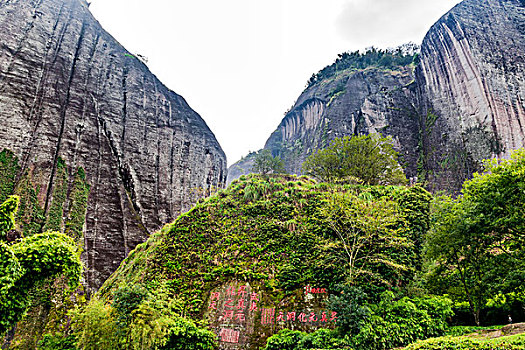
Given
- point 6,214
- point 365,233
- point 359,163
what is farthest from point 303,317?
point 359,163

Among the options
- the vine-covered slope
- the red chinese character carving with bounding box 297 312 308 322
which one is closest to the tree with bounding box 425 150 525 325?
the vine-covered slope

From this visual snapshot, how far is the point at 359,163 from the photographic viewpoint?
62.4 ft

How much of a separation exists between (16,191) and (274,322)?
1651 centimetres

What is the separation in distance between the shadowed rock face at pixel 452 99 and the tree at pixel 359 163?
8465mm

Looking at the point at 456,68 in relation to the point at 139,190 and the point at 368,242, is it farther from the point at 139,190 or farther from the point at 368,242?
the point at 139,190

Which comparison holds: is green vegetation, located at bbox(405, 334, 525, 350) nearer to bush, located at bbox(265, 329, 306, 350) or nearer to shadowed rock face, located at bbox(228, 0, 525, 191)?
bush, located at bbox(265, 329, 306, 350)

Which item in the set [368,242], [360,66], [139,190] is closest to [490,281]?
[368,242]

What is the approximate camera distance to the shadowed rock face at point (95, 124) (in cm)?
1828

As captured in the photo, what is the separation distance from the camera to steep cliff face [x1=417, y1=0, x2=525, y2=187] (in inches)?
897

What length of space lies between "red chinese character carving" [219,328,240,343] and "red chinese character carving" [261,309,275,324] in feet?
2.80

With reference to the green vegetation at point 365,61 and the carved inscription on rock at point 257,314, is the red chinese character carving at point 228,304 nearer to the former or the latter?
the carved inscription on rock at point 257,314

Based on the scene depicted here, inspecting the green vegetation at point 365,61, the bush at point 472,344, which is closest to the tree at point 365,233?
the bush at point 472,344

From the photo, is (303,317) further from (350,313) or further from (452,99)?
(452,99)

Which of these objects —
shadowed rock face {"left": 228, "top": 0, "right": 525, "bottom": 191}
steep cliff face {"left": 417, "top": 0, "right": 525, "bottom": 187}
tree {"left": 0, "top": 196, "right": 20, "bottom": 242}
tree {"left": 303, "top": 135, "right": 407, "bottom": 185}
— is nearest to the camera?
tree {"left": 0, "top": 196, "right": 20, "bottom": 242}
